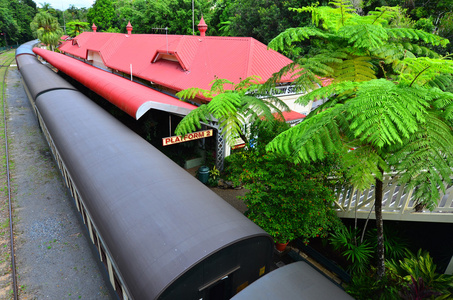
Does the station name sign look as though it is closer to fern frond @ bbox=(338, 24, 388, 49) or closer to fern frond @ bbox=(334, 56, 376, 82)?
fern frond @ bbox=(334, 56, 376, 82)

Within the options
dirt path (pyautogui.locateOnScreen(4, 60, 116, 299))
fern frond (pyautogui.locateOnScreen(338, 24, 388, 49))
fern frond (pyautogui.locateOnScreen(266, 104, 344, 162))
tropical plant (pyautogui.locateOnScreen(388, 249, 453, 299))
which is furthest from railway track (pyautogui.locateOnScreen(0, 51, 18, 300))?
fern frond (pyautogui.locateOnScreen(338, 24, 388, 49))

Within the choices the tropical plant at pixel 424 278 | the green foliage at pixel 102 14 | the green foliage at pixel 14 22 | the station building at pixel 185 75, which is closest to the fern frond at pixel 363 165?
the tropical plant at pixel 424 278

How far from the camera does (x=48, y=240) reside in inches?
336

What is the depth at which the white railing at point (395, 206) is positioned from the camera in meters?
5.88

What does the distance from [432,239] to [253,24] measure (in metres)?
20.0

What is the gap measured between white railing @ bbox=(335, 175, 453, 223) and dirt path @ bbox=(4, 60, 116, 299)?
6656mm

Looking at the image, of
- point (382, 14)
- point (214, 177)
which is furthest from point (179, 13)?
point (382, 14)

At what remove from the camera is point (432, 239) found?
672 centimetres

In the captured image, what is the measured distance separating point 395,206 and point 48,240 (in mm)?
10396

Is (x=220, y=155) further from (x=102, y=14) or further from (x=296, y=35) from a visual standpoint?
(x=102, y=14)

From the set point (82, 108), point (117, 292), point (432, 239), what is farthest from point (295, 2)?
point (117, 292)

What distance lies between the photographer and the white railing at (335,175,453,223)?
19.3 feet

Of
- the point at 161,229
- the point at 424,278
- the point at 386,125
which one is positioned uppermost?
the point at 386,125

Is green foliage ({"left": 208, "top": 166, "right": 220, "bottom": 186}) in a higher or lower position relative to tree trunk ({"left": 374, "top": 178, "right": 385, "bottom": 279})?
lower
